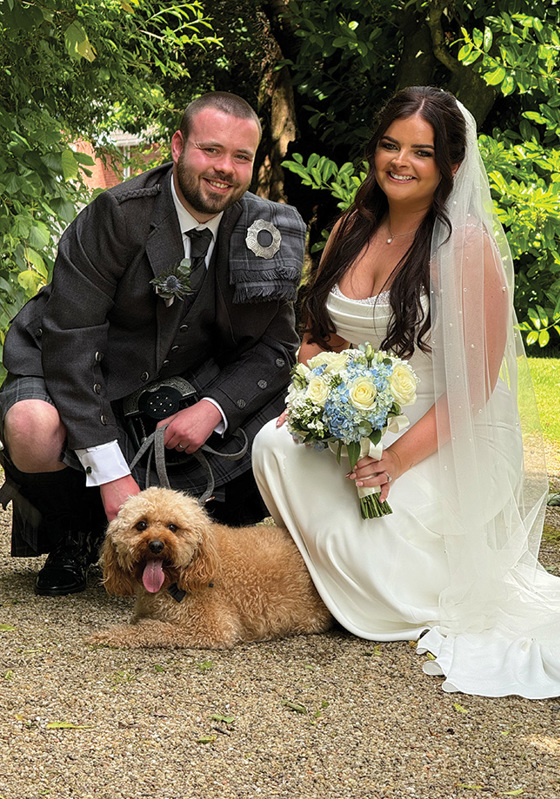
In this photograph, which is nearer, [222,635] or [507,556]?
[222,635]

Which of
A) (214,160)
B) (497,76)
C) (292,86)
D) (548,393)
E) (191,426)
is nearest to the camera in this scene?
(214,160)

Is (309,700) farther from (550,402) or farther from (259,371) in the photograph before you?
(550,402)

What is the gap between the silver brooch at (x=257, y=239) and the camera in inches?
157

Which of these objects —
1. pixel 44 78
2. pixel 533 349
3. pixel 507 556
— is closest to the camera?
pixel 507 556

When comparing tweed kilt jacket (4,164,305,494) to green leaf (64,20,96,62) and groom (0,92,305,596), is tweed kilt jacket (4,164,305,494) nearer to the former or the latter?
groom (0,92,305,596)

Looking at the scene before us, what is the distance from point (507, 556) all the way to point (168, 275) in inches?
67.7

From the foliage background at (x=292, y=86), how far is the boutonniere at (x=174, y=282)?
1055mm

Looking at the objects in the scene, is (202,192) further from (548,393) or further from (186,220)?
(548,393)

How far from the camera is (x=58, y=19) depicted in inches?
206

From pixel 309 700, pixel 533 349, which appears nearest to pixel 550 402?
pixel 533 349

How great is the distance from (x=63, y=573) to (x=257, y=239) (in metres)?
1.62

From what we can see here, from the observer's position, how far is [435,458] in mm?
3670

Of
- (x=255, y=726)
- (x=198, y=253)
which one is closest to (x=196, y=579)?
(x=255, y=726)

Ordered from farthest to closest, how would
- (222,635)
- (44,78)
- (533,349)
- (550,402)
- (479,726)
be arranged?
1. (533,349)
2. (550,402)
3. (44,78)
4. (222,635)
5. (479,726)
